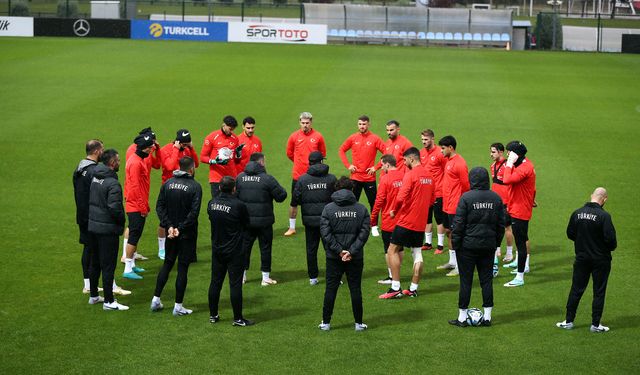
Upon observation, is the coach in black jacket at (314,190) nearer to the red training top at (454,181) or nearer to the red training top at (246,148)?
the red training top at (454,181)

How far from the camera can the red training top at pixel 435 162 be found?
16016mm

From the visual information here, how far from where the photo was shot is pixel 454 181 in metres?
14.8

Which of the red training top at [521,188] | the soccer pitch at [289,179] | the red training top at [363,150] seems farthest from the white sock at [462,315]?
the red training top at [363,150]

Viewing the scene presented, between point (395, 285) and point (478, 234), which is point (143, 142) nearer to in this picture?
point (395, 285)

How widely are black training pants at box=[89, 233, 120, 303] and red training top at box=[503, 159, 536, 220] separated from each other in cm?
631

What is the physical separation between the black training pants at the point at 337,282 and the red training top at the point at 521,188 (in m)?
3.57

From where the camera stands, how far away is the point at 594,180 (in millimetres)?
21844

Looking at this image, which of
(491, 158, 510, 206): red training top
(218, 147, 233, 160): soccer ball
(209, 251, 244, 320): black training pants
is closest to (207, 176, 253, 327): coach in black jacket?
(209, 251, 244, 320): black training pants

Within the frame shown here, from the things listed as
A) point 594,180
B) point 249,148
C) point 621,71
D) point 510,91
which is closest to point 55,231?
point 249,148

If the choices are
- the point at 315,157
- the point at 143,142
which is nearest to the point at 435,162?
the point at 315,157

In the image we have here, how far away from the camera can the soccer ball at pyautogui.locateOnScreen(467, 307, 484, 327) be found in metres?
12.2

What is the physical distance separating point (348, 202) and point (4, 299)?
544cm

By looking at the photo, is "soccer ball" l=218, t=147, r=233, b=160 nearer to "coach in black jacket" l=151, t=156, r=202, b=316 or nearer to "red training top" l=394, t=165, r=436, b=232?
"coach in black jacket" l=151, t=156, r=202, b=316

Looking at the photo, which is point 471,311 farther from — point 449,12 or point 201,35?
point 449,12
